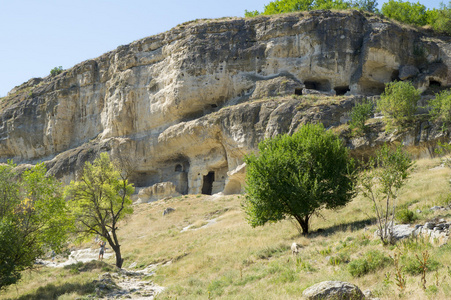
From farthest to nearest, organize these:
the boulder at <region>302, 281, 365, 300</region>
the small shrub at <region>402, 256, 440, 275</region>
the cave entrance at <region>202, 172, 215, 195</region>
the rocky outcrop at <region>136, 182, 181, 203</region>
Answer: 1. the cave entrance at <region>202, 172, 215, 195</region>
2. the rocky outcrop at <region>136, 182, 181, 203</region>
3. the small shrub at <region>402, 256, 440, 275</region>
4. the boulder at <region>302, 281, 365, 300</region>

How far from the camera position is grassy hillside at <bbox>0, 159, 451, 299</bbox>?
9.67 meters

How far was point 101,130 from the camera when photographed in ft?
161

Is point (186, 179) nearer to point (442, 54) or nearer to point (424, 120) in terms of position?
point (424, 120)

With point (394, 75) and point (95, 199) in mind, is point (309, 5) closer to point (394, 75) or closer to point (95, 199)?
point (394, 75)

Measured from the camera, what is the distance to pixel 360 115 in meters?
29.9

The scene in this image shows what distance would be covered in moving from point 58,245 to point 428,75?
3402 centimetres

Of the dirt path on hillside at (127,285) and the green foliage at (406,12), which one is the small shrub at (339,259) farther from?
the green foliage at (406,12)

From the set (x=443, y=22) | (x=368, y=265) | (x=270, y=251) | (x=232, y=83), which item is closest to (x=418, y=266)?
(x=368, y=265)

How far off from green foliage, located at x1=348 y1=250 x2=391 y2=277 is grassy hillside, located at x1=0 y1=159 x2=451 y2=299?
0.03m

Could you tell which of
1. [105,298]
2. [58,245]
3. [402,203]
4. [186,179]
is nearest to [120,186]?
[58,245]

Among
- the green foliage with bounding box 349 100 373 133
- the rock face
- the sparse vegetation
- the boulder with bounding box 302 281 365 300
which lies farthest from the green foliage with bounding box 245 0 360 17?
the boulder with bounding box 302 281 365 300

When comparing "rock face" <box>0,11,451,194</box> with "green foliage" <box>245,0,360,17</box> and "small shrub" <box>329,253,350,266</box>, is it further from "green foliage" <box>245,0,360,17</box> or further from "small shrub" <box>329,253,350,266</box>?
"small shrub" <box>329,253,350,266</box>

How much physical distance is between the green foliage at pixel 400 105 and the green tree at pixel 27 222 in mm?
23543

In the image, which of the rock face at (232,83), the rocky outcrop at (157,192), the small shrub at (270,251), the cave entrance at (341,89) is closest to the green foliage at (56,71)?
the rock face at (232,83)
